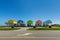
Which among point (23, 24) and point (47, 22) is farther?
point (23, 24)

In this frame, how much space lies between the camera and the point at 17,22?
53969 millimetres

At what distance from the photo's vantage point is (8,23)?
186 feet

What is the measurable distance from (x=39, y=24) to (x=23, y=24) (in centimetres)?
691

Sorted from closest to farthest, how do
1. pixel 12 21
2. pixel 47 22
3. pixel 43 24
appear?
1. pixel 47 22
2. pixel 43 24
3. pixel 12 21

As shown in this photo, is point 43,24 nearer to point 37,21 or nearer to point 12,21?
point 37,21

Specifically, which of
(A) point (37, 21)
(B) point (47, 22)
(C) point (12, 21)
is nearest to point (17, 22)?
(C) point (12, 21)

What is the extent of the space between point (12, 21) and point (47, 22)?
15255 millimetres

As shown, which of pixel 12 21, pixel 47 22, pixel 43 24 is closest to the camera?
pixel 47 22

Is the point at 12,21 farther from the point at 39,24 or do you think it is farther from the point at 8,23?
the point at 39,24

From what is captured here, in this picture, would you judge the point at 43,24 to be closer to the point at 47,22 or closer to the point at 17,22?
the point at 47,22

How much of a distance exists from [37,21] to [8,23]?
46.0ft

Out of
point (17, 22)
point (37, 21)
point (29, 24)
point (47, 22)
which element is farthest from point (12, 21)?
point (47, 22)

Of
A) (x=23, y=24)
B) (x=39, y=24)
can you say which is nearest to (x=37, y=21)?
(x=39, y=24)

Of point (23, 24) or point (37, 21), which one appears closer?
point (37, 21)
